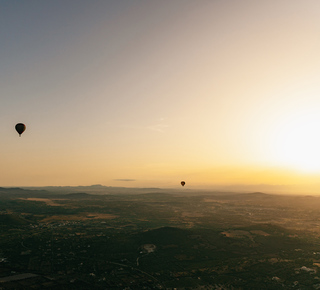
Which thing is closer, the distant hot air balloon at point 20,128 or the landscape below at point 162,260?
the landscape below at point 162,260

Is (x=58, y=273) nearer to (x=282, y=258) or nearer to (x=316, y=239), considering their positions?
(x=282, y=258)

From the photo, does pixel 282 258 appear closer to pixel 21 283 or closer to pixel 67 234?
A: pixel 21 283

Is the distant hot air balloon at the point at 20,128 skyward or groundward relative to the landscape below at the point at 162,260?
skyward

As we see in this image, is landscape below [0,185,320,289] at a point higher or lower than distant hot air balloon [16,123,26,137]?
lower

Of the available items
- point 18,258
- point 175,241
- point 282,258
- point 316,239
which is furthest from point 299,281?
point 18,258

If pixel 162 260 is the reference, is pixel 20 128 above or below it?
above

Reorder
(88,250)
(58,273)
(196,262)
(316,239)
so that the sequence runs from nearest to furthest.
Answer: (58,273) < (196,262) < (88,250) < (316,239)

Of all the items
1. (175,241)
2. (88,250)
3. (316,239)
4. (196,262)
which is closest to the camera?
(196,262)

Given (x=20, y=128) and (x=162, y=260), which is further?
(x=20, y=128)

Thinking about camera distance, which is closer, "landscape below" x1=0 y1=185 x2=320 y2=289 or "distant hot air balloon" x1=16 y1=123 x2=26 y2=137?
"landscape below" x1=0 y1=185 x2=320 y2=289

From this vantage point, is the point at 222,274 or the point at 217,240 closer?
the point at 222,274
